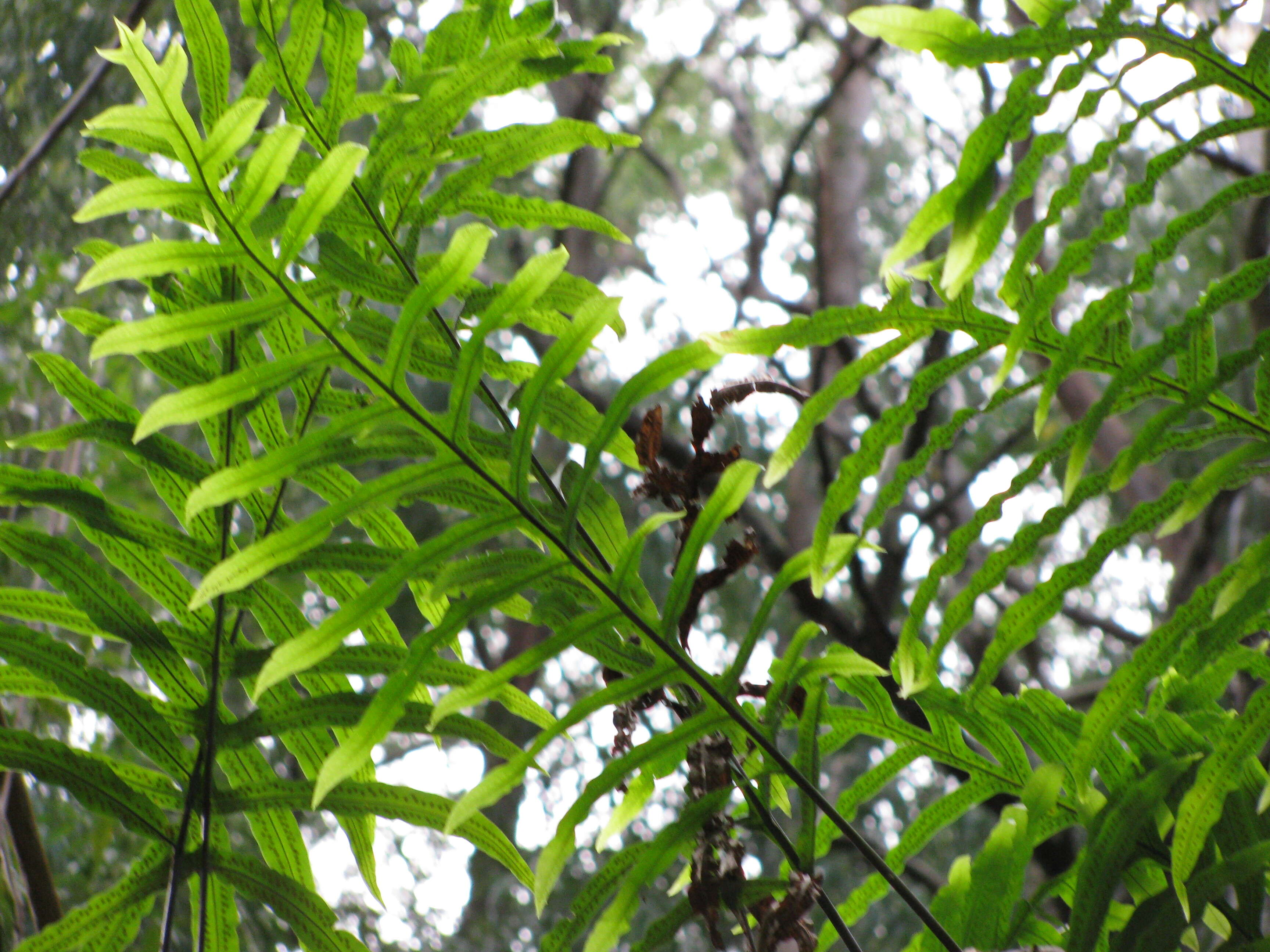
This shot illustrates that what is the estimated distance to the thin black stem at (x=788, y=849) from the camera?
1.96 ft

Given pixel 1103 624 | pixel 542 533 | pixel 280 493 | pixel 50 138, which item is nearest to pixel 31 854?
pixel 280 493

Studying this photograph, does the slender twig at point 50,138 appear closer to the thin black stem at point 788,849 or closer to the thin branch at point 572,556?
the thin branch at point 572,556

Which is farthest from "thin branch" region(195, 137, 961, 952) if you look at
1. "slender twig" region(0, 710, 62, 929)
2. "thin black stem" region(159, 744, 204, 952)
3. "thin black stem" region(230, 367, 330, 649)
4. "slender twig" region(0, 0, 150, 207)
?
"slender twig" region(0, 0, 150, 207)

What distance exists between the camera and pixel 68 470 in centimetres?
144

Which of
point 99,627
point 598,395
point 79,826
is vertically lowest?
point 99,627

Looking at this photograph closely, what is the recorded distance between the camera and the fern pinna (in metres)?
0.54

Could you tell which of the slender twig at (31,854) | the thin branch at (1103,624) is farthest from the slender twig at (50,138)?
the thin branch at (1103,624)

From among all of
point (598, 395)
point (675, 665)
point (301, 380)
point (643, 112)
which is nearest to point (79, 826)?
point (598, 395)

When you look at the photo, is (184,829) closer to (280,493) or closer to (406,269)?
(280,493)

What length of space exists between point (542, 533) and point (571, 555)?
0.02 metres

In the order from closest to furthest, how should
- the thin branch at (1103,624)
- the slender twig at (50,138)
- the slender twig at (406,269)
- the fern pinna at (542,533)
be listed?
1. the fern pinna at (542,533)
2. the slender twig at (406,269)
3. the slender twig at (50,138)
4. the thin branch at (1103,624)

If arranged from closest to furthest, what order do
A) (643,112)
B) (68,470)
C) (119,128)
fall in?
(119,128) < (68,470) < (643,112)

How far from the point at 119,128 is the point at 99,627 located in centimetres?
A: 29

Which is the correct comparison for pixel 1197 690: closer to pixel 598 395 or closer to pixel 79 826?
pixel 598 395
